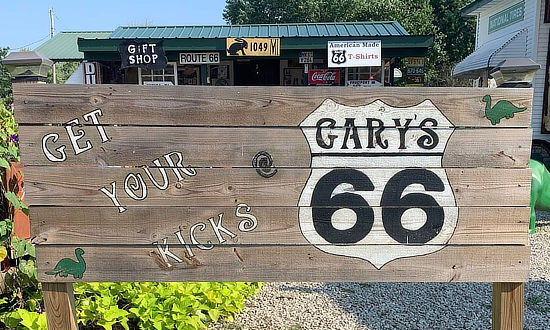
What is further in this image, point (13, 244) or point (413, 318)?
point (413, 318)

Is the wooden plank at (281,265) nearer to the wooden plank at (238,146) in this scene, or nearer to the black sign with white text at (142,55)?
the wooden plank at (238,146)

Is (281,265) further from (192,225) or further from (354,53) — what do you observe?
(354,53)

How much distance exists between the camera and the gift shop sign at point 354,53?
11.0 meters

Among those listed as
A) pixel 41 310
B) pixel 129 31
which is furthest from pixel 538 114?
pixel 129 31

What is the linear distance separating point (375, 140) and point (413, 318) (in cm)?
197

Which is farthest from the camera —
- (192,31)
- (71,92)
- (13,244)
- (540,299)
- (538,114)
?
(192,31)

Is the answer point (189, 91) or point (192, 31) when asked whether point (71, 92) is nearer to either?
point (189, 91)

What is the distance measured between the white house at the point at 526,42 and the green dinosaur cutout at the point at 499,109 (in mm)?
6454

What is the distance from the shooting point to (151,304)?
8.68 ft

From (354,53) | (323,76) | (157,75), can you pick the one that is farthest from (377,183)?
(157,75)

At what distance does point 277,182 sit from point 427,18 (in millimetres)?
26983

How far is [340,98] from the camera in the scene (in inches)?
69.1

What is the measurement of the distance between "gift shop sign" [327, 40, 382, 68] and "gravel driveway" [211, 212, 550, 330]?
772 cm

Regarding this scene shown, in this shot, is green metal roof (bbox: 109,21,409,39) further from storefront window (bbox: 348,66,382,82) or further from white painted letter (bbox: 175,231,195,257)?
white painted letter (bbox: 175,231,195,257)
